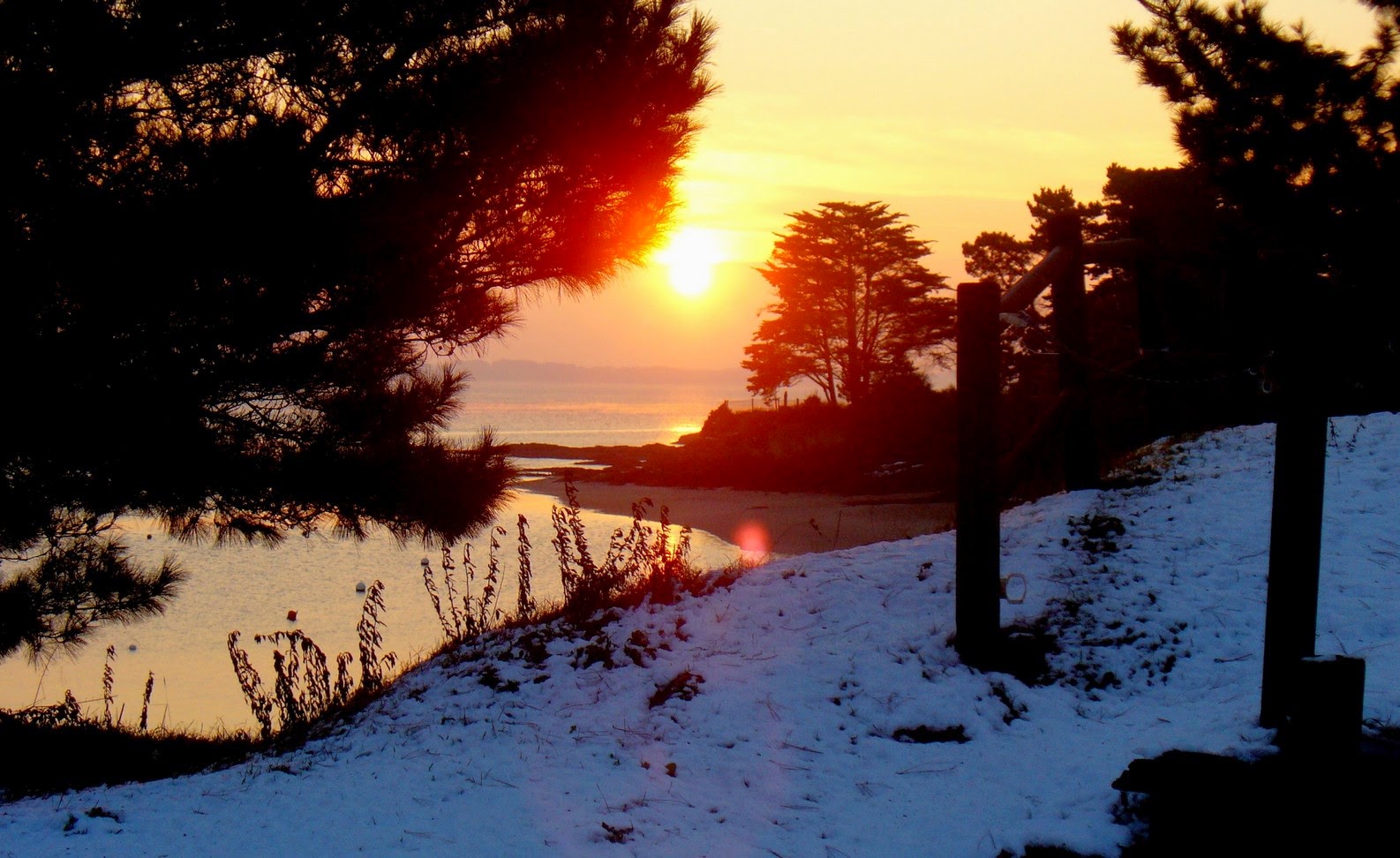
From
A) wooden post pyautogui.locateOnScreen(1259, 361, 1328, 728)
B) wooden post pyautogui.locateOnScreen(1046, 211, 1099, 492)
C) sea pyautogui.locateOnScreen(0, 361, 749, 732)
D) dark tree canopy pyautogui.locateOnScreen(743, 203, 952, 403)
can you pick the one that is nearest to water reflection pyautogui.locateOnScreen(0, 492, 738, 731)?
sea pyautogui.locateOnScreen(0, 361, 749, 732)

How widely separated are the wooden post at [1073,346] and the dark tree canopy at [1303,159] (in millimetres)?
2541

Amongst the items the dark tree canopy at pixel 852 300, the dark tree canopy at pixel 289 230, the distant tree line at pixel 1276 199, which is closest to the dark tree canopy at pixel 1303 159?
the distant tree line at pixel 1276 199

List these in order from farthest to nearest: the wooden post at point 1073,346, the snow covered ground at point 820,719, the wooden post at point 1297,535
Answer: the wooden post at point 1073,346
the wooden post at point 1297,535
the snow covered ground at point 820,719

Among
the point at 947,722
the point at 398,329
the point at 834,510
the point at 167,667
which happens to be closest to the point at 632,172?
the point at 398,329

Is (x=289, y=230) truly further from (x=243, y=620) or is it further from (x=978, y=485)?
(x=243, y=620)

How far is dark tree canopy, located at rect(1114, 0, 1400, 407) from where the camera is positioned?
4414 mm

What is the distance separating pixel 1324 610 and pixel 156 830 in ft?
20.3

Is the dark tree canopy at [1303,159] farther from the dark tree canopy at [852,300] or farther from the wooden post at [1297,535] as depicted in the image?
the dark tree canopy at [852,300]

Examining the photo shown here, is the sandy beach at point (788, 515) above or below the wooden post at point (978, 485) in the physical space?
below

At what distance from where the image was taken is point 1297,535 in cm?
433

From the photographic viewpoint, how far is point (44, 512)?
19.3 ft

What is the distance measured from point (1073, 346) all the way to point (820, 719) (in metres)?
4.36

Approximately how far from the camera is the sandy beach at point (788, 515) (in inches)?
557

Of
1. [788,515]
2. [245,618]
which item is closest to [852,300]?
[788,515]
